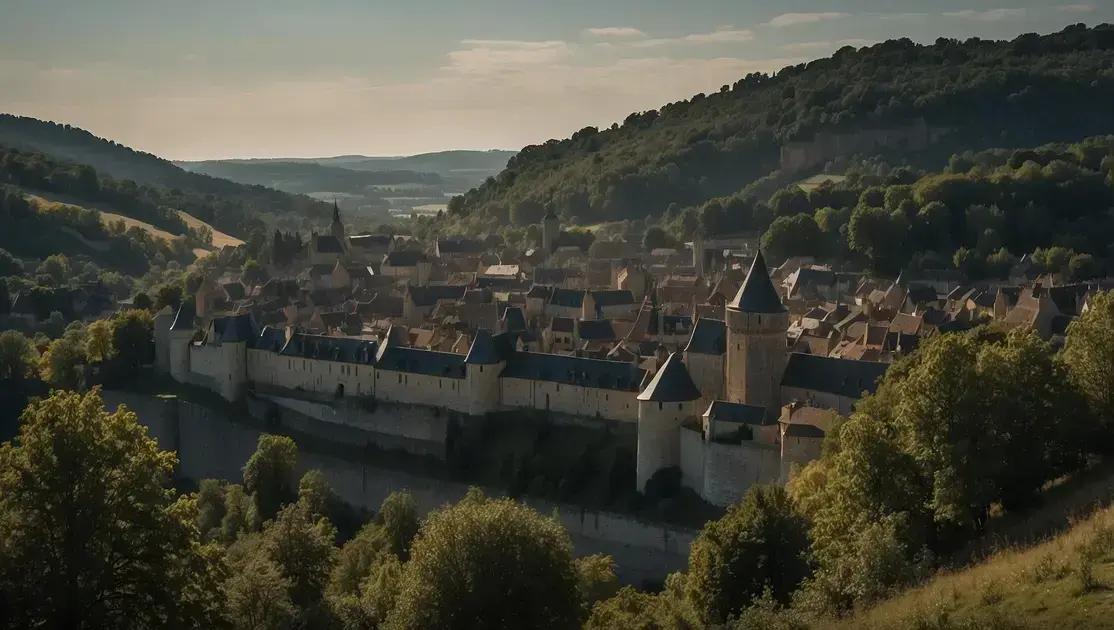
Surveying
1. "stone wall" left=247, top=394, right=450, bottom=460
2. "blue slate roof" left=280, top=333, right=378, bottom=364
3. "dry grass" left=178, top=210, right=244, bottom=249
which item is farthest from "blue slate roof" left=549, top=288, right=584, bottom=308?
"dry grass" left=178, top=210, right=244, bottom=249

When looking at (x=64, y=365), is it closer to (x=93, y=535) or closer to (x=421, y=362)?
(x=421, y=362)

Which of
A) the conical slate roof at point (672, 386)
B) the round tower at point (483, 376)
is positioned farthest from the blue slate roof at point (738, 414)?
the round tower at point (483, 376)

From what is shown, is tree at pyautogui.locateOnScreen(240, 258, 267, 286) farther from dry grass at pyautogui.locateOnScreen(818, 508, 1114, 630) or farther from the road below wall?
dry grass at pyautogui.locateOnScreen(818, 508, 1114, 630)

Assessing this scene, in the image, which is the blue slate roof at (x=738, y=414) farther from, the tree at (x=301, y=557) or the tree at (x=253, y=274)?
the tree at (x=253, y=274)

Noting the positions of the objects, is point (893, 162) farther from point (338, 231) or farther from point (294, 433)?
point (294, 433)

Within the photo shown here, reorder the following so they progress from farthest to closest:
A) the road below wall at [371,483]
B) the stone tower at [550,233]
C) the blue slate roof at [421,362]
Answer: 1. the stone tower at [550,233]
2. the blue slate roof at [421,362]
3. the road below wall at [371,483]
